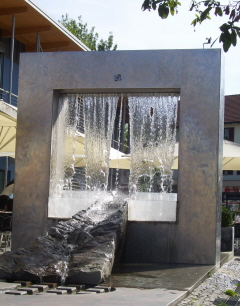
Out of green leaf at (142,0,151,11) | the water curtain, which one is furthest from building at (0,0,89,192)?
green leaf at (142,0,151,11)

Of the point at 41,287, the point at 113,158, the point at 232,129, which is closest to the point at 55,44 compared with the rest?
the point at 113,158

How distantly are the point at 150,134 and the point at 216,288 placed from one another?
3968 millimetres

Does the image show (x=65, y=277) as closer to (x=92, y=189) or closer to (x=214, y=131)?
(x=214, y=131)

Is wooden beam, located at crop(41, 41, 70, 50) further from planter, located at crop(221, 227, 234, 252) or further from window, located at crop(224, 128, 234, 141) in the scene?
window, located at crop(224, 128, 234, 141)

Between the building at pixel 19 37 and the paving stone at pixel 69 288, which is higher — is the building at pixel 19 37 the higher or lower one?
the higher one

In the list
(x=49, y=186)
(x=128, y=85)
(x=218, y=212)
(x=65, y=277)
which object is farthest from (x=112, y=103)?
(x=65, y=277)

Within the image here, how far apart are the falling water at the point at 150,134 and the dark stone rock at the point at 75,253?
1.56 metres

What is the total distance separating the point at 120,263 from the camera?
26.2 feet

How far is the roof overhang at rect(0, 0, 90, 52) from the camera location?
17.7m

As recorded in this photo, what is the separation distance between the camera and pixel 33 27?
19.7 m

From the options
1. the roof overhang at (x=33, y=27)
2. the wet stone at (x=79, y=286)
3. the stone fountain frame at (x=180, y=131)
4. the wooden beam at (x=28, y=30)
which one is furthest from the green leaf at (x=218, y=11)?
the wooden beam at (x=28, y=30)

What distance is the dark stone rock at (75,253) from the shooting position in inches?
226

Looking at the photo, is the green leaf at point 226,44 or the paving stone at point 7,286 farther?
the paving stone at point 7,286

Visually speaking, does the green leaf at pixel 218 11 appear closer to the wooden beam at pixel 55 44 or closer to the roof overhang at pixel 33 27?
the roof overhang at pixel 33 27
